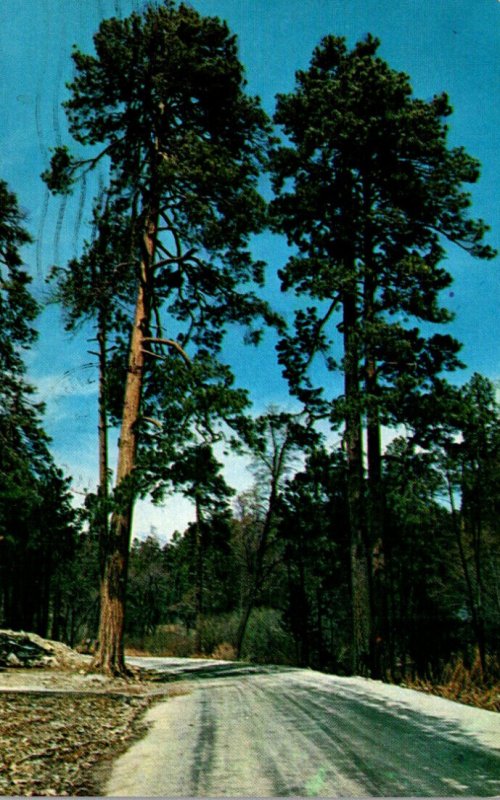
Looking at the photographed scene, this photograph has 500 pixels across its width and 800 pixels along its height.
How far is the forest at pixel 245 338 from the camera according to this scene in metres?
5.41

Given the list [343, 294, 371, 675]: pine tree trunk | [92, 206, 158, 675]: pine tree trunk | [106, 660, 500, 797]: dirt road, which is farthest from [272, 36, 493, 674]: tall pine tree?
[106, 660, 500, 797]: dirt road

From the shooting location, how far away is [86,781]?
98.9 inches

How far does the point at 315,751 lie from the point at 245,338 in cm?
316

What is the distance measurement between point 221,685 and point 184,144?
18.8ft

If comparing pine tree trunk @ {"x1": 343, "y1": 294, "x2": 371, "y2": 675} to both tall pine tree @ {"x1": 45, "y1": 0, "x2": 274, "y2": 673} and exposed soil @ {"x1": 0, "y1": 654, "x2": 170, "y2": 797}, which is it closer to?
tall pine tree @ {"x1": 45, "y1": 0, "x2": 274, "y2": 673}

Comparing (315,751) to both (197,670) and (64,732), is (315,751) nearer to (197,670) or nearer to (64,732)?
(64,732)

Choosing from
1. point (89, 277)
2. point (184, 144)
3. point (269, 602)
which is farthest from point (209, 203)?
point (269, 602)

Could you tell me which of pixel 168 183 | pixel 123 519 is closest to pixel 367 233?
pixel 168 183

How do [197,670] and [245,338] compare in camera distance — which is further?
[197,670]

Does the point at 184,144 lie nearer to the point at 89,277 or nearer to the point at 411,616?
the point at 89,277

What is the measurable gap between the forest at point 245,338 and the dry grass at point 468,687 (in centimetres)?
20

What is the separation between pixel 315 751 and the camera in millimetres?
2877

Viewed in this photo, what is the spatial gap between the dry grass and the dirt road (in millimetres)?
483

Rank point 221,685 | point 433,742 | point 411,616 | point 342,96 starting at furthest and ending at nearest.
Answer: point 411,616 < point 342,96 < point 221,685 < point 433,742
